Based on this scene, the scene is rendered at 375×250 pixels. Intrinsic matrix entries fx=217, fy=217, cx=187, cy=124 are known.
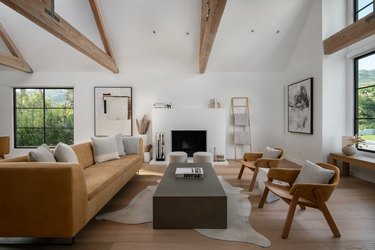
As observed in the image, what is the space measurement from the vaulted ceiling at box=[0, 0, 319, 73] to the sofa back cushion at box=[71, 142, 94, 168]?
3278 mm

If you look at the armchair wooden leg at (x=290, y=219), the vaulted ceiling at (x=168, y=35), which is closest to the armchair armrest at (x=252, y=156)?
the armchair wooden leg at (x=290, y=219)

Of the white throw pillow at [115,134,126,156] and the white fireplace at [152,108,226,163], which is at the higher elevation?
the white fireplace at [152,108,226,163]

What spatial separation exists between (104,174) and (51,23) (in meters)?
2.59

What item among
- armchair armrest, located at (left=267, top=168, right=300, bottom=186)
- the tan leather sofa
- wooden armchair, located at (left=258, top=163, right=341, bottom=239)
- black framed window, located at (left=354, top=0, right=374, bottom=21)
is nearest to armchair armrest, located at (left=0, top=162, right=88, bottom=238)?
the tan leather sofa

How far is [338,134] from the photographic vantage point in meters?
4.86

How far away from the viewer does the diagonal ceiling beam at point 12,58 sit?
5.59 metres

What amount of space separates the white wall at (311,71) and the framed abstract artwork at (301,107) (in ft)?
0.35

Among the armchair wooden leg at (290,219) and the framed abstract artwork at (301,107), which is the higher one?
the framed abstract artwork at (301,107)

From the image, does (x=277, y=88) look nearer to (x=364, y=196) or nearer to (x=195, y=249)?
(x=364, y=196)

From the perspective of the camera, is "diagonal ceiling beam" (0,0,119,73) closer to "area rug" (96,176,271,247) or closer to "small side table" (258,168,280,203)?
"area rug" (96,176,271,247)

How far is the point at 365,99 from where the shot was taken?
4.55m

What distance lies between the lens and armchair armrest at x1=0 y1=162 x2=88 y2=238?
1.98 metres

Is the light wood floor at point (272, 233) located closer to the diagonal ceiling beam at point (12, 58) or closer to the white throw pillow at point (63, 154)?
the white throw pillow at point (63, 154)

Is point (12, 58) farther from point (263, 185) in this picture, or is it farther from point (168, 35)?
point (263, 185)
